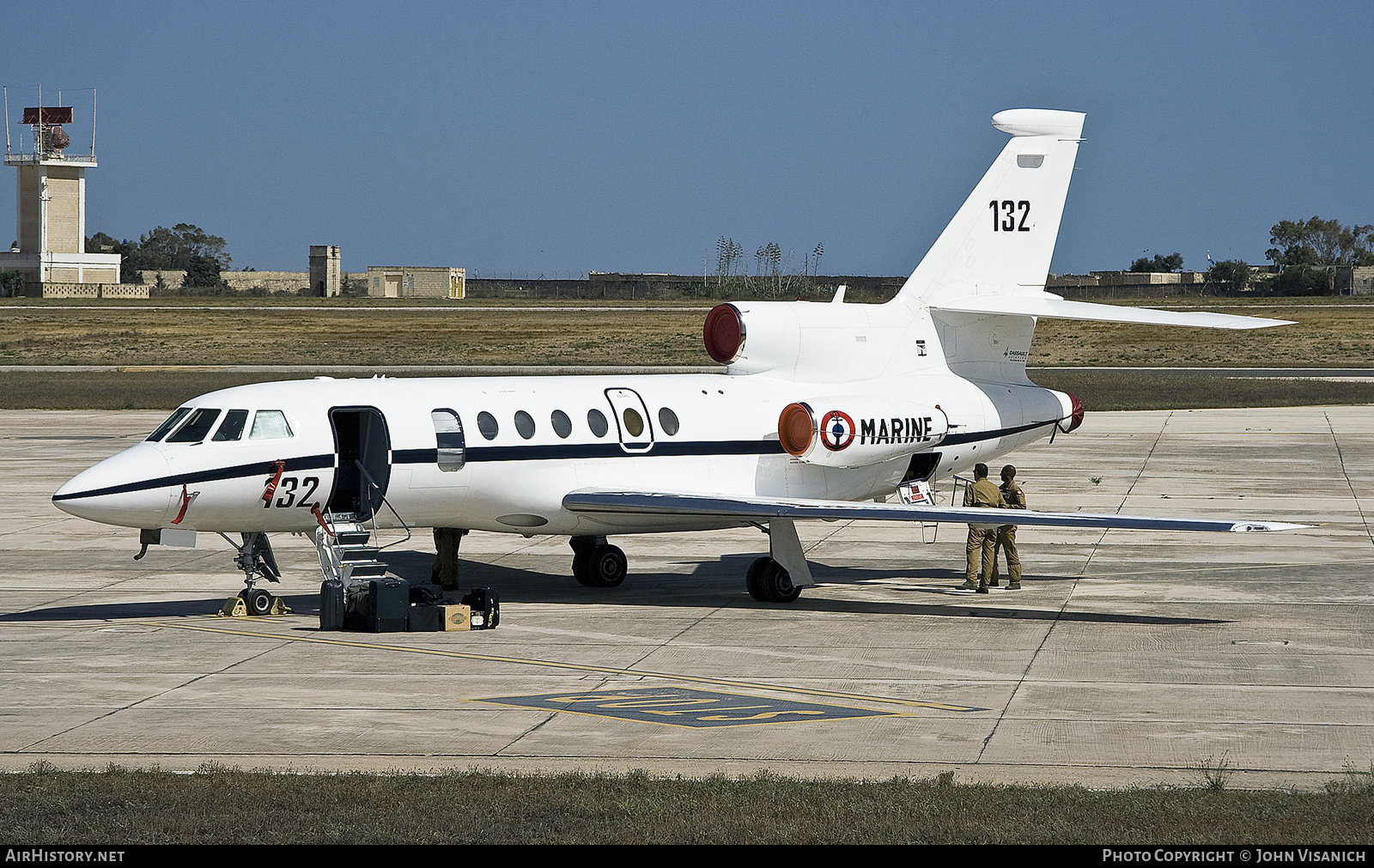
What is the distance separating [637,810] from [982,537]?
11.6 metres

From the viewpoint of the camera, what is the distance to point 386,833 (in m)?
9.73

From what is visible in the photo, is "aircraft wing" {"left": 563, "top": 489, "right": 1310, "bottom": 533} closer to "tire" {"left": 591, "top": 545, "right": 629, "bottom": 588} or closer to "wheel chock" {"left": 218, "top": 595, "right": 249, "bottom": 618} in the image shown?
"tire" {"left": 591, "top": 545, "right": 629, "bottom": 588}

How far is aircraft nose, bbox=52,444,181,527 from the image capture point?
1762cm

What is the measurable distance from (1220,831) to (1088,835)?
80 centimetres

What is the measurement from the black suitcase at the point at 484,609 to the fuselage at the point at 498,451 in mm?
1482

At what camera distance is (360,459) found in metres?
19.1

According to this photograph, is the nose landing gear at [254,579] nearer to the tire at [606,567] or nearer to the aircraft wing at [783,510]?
the aircraft wing at [783,510]

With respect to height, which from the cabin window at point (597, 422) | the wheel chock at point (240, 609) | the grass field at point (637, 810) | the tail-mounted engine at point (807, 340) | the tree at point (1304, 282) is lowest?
the wheel chock at point (240, 609)

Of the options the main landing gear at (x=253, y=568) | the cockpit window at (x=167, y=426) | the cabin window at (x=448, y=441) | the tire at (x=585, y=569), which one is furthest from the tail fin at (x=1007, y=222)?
the cockpit window at (x=167, y=426)

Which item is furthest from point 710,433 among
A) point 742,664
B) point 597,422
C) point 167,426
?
point 167,426

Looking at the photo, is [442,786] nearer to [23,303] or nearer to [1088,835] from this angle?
[1088,835]

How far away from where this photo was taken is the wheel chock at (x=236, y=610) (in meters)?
19.3

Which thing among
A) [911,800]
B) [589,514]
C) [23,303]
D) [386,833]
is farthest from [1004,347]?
[23,303]

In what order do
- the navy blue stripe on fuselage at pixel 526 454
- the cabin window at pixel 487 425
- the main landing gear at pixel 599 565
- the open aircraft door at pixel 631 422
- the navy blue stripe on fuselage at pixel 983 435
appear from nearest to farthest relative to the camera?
the navy blue stripe on fuselage at pixel 526 454 → the cabin window at pixel 487 425 → the open aircraft door at pixel 631 422 → the main landing gear at pixel 599 565 → the navy blue stripe on fuselage at pixel 983 435
